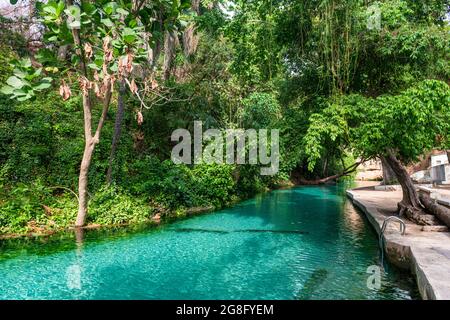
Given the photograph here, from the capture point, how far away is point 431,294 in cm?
451

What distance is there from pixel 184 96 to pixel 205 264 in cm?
1085

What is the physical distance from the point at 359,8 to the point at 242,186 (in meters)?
11.7

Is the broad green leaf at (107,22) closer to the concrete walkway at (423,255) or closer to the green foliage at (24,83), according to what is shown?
the green foliage at (24,83)

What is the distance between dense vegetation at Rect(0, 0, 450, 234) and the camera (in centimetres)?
718

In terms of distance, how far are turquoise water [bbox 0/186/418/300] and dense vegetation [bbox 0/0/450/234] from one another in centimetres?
206

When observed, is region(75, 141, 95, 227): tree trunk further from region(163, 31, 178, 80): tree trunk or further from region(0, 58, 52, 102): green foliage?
region(163, 31, 178, 80): tree trunk

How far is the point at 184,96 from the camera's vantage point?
655 inches

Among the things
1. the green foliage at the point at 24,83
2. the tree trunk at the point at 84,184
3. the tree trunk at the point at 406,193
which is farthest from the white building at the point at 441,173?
the green foliage at the point at 24,83

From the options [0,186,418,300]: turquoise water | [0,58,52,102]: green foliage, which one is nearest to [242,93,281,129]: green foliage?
[0,186,418,300]: turquoise water

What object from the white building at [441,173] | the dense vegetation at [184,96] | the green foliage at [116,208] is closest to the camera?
the dense vegetation at [184,96]

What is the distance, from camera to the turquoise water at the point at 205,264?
5566mm

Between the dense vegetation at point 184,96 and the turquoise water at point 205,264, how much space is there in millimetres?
2063

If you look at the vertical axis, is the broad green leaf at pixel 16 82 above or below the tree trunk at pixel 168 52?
below
